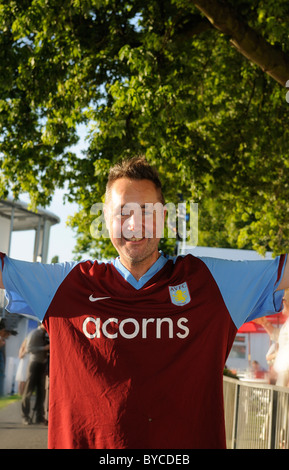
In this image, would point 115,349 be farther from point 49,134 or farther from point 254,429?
point 49,134

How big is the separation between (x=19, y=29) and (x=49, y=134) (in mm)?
2408

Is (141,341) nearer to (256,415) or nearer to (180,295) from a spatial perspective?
(180,295)

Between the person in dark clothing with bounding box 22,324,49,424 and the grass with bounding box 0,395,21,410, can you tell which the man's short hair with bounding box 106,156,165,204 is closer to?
the grass with bounding box 0,395,21,410

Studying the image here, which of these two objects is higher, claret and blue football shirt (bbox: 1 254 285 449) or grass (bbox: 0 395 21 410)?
claret and blue football shirt (bbox: 1 254 285 449)

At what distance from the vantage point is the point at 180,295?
102 inches

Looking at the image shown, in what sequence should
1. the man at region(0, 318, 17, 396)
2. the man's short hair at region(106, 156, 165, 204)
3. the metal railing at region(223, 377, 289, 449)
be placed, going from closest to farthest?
1. the man's short hair at region(106, 156, 165, 204)
2. the metal railing at region(223, 377, 289, 449)
3. the man at region(0, 318, 17, 396)

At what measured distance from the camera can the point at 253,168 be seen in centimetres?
1432

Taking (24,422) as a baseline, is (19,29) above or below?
above

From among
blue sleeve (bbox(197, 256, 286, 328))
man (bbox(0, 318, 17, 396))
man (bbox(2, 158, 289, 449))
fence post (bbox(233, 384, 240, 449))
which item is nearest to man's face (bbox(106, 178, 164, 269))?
man (bbox(2, 158, 289, 449))

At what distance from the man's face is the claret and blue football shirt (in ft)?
0.29

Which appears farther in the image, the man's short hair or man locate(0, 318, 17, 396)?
man locate(0, 318, 17, 396)

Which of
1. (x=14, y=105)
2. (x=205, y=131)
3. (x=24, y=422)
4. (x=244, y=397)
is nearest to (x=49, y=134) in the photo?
(x=14, y=105)

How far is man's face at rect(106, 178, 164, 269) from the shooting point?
8.79 ft

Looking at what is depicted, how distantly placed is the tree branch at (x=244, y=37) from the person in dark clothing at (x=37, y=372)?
17.9ft
